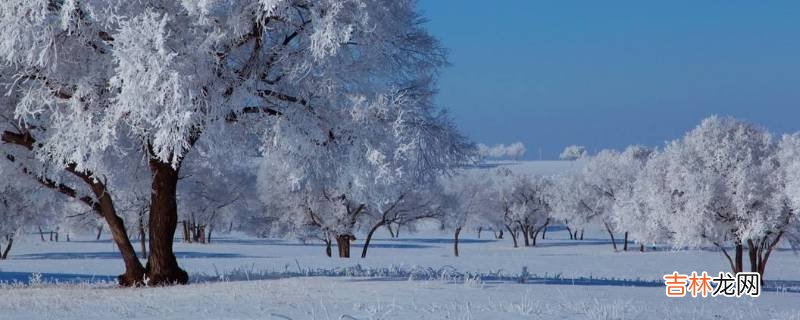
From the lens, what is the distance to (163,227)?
57.9 ft

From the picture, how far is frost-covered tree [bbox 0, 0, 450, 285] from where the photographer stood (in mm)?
13461

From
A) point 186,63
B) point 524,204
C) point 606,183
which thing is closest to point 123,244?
point 186,63

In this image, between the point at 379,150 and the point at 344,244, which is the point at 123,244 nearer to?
the point at 379,150

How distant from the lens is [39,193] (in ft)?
64.5

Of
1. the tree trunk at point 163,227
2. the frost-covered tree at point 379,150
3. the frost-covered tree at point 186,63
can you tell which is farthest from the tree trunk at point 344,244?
the frost-covered tree at point 186,63

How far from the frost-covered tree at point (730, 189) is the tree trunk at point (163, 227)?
29154 millimetres

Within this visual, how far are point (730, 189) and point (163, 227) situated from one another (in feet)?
102

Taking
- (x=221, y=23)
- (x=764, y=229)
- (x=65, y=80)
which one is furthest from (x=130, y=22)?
(x=764, y=229)

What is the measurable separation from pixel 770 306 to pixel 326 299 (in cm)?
751


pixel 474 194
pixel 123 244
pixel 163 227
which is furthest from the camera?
pixel 474 194

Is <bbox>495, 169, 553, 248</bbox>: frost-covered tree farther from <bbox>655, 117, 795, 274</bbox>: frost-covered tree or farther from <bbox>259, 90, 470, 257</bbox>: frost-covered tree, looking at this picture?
<bbox>259, 90, 470, 257</bbox>: frost-covered tree

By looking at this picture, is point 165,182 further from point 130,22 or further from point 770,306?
point 770,306

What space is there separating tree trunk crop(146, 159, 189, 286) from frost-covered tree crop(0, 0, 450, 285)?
4.42ft

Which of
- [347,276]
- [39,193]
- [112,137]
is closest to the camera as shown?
[112,137]
